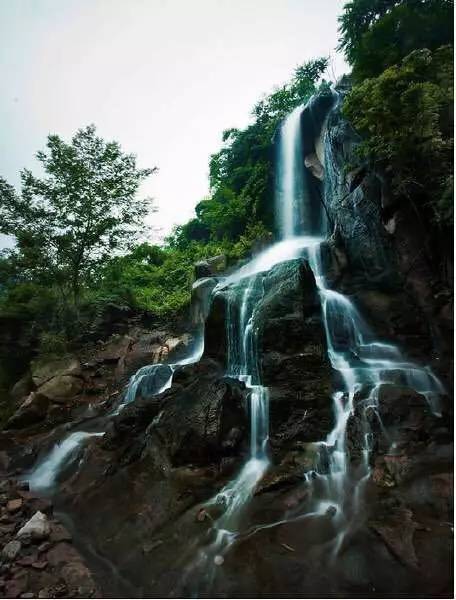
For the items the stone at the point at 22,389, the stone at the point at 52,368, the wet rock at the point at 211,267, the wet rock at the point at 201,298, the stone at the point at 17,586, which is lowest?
the stone at the point at 17,586

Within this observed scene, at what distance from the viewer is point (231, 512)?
525 centimetres

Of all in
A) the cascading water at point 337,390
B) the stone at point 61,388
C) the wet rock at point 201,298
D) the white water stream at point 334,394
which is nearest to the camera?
the cascading water at point 337,390

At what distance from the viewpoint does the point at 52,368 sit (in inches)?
468

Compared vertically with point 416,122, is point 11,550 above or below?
below

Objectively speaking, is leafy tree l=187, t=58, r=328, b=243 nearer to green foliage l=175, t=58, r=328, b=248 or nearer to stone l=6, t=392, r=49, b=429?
green foliage l=175, t=58, r=328, b=248

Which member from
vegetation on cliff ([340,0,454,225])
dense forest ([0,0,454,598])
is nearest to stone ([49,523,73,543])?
dense forest ([0,0,454,598])

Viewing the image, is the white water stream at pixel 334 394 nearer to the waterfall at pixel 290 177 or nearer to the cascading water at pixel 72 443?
the cascading water at pixel 72 443

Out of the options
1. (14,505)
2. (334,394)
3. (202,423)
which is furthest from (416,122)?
(14,505)

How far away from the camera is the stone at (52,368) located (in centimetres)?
1149

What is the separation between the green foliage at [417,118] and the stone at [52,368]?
12.3 meters

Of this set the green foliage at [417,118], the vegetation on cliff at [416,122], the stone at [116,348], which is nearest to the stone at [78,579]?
the vegetation on cliff at [416,122]

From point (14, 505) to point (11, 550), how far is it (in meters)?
1.58

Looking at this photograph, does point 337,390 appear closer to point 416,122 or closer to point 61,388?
point 416,122

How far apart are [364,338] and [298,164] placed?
11776 millimetres
